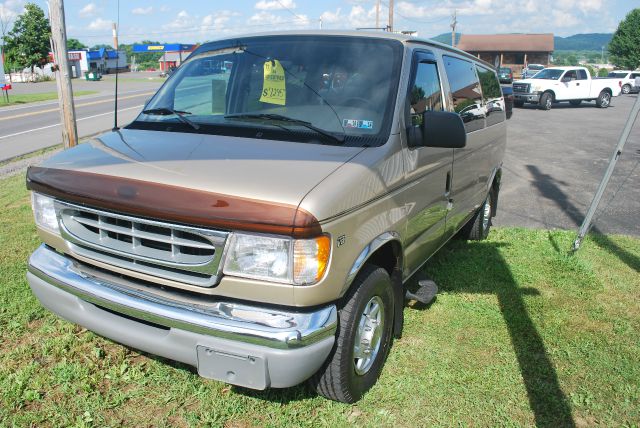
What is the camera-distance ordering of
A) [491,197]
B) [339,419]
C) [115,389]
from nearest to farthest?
[339,419] < [115,389] < [491,197]

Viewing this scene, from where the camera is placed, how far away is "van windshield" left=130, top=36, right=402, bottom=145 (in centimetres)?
320

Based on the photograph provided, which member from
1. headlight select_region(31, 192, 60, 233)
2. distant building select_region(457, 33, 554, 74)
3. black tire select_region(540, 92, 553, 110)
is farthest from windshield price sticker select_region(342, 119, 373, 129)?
distant building select_region(457, 33, 554, 74)

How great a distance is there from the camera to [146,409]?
3.05 metres

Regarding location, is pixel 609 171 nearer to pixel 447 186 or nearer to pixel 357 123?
pixel 447 186

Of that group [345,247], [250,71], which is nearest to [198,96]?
[250,71]

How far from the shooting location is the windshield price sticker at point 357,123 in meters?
3.18

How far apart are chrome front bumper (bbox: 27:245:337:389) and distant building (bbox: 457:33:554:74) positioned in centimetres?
7198

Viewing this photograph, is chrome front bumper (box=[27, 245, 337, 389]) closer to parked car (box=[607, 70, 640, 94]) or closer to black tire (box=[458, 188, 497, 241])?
black tire (box=[458, 188, 497, 241])

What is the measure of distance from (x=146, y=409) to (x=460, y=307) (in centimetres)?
257

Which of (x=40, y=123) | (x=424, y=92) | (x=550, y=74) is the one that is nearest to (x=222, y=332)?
(x=424, y=92)

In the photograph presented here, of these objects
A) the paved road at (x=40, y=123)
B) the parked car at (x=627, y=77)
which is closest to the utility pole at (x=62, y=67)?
the paved road at (x=40, y=123)

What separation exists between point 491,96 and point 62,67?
5.59m

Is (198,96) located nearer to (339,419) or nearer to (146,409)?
(146,409)

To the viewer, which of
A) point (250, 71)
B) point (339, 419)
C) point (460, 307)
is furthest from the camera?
point (460, 307)
